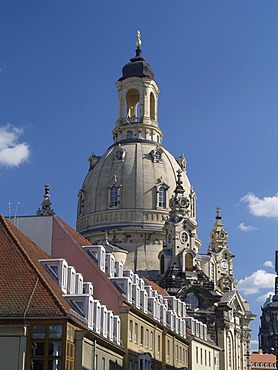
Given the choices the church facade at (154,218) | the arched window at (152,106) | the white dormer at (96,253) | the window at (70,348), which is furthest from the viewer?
the arched window at (152,106)

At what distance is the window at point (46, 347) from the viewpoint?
3341cm

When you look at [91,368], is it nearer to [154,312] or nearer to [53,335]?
[53,335]

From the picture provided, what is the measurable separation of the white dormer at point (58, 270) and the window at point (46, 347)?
5.90m

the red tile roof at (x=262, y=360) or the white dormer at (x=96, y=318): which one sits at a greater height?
the red tile roof at (x=262, y=360)

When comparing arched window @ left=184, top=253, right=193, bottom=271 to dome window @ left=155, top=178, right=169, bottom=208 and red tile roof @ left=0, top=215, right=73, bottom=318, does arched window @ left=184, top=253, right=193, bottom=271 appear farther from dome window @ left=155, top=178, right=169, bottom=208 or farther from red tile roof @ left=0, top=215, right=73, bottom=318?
red tile roof @ left=0, top=215, right=73, bottom=318

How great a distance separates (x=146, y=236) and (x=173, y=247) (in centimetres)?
743

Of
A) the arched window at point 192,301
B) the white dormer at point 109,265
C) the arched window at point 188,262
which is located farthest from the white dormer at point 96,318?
the arched window at point 188,262

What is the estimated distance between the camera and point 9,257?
36812 millimetres

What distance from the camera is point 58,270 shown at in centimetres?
3959

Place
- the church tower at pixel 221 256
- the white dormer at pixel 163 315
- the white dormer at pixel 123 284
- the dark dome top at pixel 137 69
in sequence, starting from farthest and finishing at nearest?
the dark dome top at pixel 137 69
the church tower at pixel 221 256
the white dormer at pixel 163 315
the white dormer at pixel 123 284

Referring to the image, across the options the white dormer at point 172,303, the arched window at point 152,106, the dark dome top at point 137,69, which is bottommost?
the white dormer at point 172,303

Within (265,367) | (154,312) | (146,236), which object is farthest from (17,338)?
(265,367)

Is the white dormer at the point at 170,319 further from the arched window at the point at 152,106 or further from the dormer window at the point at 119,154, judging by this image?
the arched window at the point at 152,106


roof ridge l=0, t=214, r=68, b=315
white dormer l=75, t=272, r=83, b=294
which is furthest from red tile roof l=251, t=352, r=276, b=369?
roof ridge l=0, t=214, r=68, b=315
